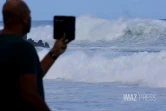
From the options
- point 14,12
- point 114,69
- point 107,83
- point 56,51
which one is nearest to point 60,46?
point 56,51

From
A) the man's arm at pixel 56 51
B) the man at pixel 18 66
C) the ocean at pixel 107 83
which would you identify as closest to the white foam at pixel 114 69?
the ocean at pixel 107 83

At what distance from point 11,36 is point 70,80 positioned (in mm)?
13511

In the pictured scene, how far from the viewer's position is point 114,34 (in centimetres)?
3847

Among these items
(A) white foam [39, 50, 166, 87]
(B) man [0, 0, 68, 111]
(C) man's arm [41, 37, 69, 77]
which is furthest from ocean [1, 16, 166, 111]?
(B) man [0, 0, 68, 111]

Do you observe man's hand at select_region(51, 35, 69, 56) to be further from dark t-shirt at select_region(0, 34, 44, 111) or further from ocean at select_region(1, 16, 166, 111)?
ocean at select_region(1, 16, 166, 111)

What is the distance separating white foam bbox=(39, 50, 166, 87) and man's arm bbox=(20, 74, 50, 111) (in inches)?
470

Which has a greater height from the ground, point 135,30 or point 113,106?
point 113,106

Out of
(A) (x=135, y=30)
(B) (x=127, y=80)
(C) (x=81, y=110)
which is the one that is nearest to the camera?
(C) (x=81, y=110)

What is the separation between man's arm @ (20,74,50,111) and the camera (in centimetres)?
226

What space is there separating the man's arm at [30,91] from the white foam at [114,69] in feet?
39.2

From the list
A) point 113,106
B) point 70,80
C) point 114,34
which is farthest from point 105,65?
point 114,34

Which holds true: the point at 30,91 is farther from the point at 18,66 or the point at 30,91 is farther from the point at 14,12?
the point at 14,12

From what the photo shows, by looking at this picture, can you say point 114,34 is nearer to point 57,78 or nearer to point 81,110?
point 57,78

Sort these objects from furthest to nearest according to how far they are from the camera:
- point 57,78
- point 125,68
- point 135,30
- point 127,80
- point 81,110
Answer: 1. point 135,30
2. point 125,68
3. point 57,78
4. point 127,80
5. point 81,110
